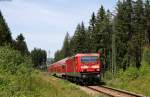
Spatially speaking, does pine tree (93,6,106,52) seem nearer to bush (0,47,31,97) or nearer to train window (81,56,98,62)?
train window (81,56,98,62)

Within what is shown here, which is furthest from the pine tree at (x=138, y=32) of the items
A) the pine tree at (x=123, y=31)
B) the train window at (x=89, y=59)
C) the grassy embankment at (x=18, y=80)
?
the grassy embankment at (x=18, y=80)

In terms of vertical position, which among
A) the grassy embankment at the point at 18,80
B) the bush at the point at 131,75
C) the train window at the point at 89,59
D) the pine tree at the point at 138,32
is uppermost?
the pine tree at the point at 138,32

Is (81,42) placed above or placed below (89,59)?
above

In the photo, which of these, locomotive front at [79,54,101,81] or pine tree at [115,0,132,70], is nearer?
locomotive front at [79,54,101,81]

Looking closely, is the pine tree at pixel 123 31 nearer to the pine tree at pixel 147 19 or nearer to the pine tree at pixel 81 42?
the pine tree at pixel 147 19

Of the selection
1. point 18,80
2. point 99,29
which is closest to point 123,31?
point 99,29

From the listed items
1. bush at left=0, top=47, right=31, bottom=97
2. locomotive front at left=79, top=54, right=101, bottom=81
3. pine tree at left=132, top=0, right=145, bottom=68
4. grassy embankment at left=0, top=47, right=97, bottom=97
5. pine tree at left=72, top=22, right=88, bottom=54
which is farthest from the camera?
pine tree at left=72, top=22, right=88, bottom=54

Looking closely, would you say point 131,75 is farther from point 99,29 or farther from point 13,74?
point 99,29

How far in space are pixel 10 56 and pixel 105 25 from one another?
74.2 meters

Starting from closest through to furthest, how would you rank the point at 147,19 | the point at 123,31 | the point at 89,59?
the point at 89,59 → the point at 123,31 → the point at 147,19

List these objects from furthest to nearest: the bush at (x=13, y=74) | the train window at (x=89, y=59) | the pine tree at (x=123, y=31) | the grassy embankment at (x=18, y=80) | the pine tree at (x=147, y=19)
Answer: the pine tree at (x=147, y=19)
the pine tree at (x=123, y=31)
the train window at (x=89, y=59)
the grassy embankment at (x=18, y=80)
the bush at (x=13, y=74)

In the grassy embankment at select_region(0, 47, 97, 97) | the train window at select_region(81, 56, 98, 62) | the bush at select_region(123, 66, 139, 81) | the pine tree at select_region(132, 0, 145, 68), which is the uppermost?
the pine tree at select_region(132, 0, 145, 68)

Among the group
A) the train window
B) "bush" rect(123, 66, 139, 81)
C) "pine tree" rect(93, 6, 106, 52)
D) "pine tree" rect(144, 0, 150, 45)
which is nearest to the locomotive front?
the train window

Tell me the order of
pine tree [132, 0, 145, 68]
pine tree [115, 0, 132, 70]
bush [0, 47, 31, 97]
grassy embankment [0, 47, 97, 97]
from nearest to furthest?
1. bush [0, 47, 31, 97]
2. grassy embankment [0, 47, 97, 97]
3. pine tree [132, 0, 145, 68]
4. pine tree [115, 0, 132, 70]
